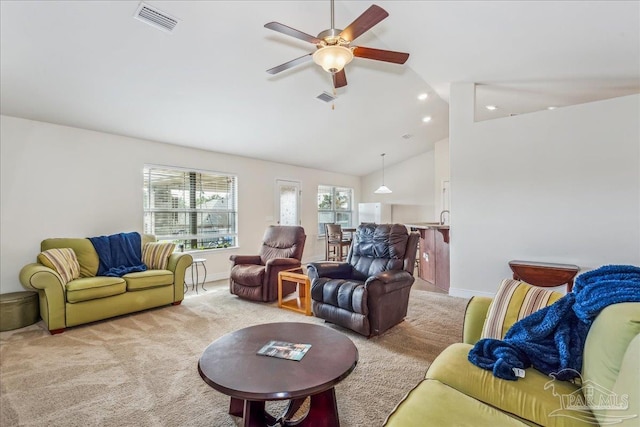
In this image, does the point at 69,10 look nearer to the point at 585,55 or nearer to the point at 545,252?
the point at 585,55

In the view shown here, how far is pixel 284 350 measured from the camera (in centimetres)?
176

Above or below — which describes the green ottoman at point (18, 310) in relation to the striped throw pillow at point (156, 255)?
below

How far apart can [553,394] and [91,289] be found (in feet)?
13.2

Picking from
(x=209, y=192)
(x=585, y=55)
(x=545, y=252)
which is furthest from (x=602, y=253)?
(x=209, y=192)

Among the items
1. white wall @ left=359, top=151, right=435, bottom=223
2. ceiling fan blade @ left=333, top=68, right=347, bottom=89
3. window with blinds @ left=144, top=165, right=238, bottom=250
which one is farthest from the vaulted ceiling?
white wall @ left=359, top=151, right=435, bottom=223

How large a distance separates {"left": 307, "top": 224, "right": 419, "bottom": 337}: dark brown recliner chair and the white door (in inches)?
134

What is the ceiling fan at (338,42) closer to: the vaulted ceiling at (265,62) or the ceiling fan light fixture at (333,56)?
the ceiling fan light fixture at (333,56)

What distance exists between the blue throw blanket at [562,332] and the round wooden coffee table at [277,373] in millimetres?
719

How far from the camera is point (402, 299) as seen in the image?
3.27m

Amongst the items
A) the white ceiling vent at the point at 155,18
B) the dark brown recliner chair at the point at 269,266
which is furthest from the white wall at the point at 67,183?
the white ceiling vent at the point at 155,18

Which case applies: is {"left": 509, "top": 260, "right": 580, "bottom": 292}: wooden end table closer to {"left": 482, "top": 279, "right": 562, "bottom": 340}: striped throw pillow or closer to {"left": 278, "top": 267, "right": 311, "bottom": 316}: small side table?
{"left": 482, "top": 279, "right": 562, "bottom": 340}: striped throw pillow

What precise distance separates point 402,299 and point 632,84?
413cm

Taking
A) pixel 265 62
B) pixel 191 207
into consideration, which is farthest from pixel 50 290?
pixel 265 62

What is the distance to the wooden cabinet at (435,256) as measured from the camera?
16.0ft
